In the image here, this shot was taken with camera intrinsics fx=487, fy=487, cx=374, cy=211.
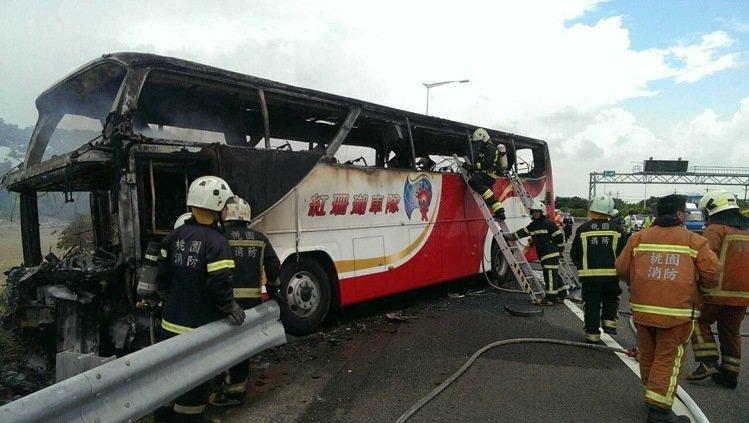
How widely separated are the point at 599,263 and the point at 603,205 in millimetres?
670

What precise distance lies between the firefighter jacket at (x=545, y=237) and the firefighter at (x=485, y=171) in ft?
2.28

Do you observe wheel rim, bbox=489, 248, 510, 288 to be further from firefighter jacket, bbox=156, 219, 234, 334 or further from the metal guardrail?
firefighter jacket, bbox=156, 219, 234, 334

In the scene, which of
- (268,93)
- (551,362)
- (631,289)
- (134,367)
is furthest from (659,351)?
(268,93)

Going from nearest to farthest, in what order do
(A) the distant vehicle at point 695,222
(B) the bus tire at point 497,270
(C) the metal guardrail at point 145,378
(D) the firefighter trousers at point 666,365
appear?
1. (C) the metal guardrail at point 145,378
2. (D) the firefighter trousers at point 666,365
3. (B) the bus tire at point 497,270
4. (A) the distant vehicle at point 695,222

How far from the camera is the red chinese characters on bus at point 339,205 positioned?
6.06m

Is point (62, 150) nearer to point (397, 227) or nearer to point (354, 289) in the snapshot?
point (354, 289)

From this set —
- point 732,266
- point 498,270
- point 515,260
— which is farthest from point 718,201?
point 498,270

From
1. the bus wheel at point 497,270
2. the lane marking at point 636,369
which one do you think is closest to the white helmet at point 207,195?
the lane marking at point 636,369

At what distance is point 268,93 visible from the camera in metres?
5.50

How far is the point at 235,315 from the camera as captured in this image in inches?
132

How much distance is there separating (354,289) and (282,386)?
219cm

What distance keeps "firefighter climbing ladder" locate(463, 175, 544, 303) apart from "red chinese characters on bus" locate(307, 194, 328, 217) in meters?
3.57

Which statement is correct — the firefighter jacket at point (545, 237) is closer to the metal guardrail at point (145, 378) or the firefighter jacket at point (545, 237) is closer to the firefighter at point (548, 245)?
the firefighter at point (548, 245)

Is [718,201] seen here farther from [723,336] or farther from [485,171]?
[485,171]
